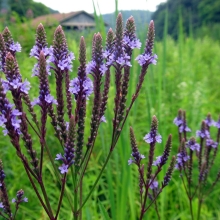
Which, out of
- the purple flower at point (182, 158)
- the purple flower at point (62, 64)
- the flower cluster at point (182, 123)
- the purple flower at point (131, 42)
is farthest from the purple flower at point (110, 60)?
the flower cluster at point (182, 123)

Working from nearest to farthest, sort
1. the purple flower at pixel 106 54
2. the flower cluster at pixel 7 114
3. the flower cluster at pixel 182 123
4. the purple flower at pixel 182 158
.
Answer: the flower cluster at pixel 7 114, the purple flower at pixel 106 54, the purple flower at pixel 182 158, the flower cluster at pixel 182 123

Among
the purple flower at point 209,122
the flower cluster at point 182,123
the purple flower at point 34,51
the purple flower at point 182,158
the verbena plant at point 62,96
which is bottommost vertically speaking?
the purple flower at point 182,158

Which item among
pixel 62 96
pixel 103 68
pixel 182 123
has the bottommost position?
pixel 182 123

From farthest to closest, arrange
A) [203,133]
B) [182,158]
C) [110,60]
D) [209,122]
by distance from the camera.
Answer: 1. [209,122]
2. [203,133]
3. [182,158]
4. [110,60]

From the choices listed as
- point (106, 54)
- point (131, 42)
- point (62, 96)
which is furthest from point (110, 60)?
point (62, 96)

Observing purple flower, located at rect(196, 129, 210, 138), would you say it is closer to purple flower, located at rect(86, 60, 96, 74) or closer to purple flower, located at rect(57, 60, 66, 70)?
purple flower, located at rect(86, 60, 96, 74)

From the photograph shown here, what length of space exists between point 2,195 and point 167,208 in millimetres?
2342

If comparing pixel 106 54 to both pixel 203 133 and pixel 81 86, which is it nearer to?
pixel 81 86

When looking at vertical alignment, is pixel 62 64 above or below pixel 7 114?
above

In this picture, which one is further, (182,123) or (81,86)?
(182,123)

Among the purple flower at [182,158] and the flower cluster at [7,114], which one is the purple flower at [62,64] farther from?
the purple flower at [182,158]

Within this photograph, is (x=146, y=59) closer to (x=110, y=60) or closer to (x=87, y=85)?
(x=110, y=60)

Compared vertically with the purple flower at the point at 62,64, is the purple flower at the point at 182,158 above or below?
below

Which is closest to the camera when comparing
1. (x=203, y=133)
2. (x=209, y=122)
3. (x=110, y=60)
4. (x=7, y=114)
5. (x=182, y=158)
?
(x=7, y=114)
